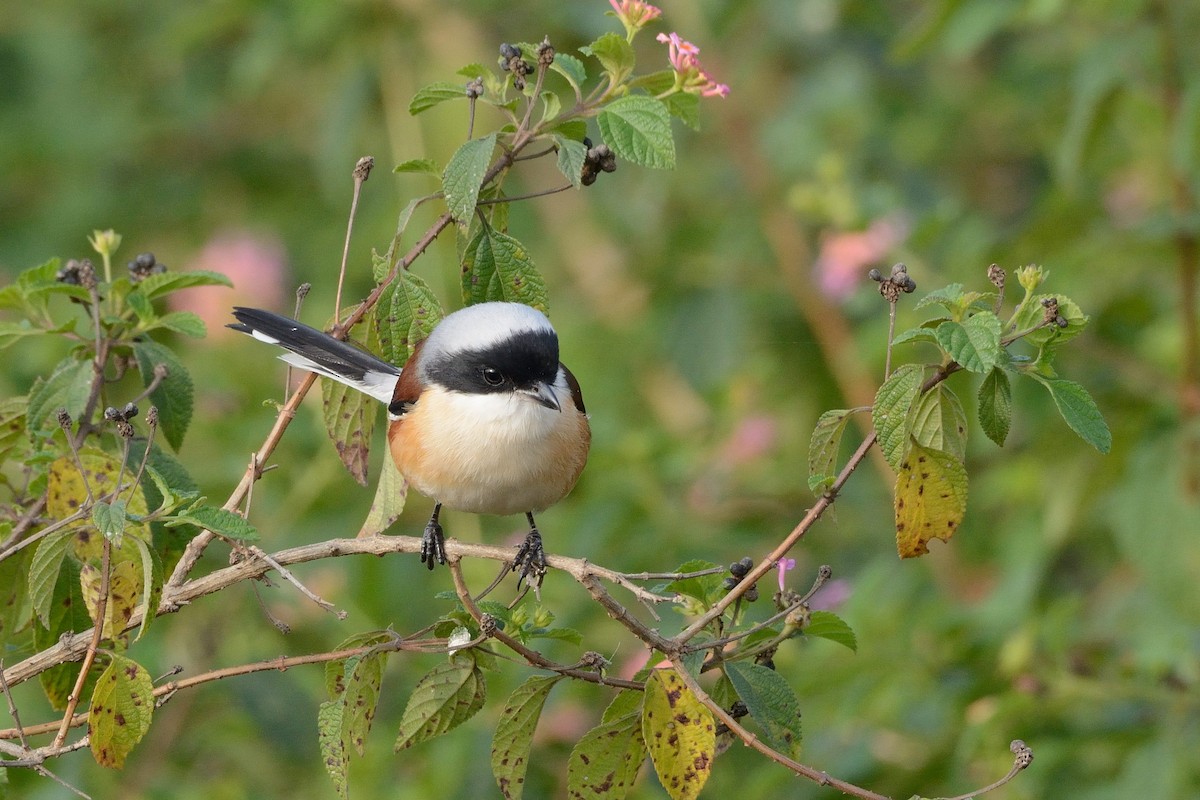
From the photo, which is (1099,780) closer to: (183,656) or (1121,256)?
(1121,256)

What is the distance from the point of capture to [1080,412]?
2.13 metres

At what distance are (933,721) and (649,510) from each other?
48.8 inches

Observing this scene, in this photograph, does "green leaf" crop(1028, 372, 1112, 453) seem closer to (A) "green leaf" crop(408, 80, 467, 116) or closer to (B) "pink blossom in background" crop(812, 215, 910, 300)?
(A) "green leaf" crop(408, 80, 467, 116)

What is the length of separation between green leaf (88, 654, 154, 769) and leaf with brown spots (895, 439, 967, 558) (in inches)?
47.8

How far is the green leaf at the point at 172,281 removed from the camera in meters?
2.71

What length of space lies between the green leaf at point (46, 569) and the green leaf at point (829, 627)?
1.25 meters

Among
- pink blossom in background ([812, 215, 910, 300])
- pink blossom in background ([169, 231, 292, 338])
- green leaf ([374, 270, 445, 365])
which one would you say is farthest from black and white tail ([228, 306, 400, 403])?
pink blossom in background ([169, 231, 292, 338])

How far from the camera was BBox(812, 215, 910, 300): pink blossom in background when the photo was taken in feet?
16.3

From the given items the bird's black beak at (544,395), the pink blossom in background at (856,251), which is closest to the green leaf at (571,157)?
the bird's black beak at (544,395)

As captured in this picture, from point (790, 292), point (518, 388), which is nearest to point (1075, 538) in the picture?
point (790, 292)

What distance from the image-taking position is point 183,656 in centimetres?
492

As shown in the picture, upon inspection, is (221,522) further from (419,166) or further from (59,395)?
(419,166)

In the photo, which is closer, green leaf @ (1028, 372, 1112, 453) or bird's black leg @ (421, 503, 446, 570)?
green leaf @ (1028, 372, 1112, 453)

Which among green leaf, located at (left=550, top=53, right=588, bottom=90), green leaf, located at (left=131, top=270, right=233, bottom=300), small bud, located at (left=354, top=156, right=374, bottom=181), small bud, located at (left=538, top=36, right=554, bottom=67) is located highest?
small bud, located at (left=538, top=36, right=554, bottom=67)
